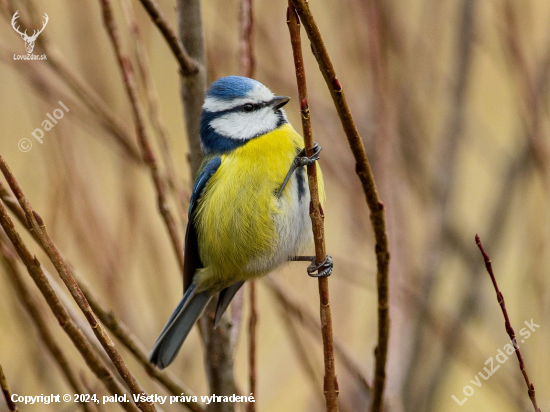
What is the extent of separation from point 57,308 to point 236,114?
58.6 inches

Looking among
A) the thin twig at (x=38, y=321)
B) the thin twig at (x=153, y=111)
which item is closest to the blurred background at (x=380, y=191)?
the thin twig at (x=153, y=111)

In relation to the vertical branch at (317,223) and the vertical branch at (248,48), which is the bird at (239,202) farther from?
the vertical branch at (317,223)

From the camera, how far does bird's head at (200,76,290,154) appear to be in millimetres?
2592

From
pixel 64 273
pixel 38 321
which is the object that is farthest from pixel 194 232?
pixel 64 273

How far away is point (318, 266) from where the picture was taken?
1672 millimetres

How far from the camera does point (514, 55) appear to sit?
9.14 ft

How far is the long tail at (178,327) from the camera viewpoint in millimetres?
2229

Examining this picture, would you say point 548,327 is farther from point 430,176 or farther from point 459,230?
point 430,176

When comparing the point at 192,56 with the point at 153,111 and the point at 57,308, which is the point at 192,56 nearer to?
the point at 153,111

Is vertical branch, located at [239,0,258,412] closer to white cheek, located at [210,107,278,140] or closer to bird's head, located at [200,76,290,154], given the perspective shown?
bird's head, located at [200,76,290,154]

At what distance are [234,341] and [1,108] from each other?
2.68m

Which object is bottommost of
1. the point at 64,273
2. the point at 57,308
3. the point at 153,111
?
the point at 57,308

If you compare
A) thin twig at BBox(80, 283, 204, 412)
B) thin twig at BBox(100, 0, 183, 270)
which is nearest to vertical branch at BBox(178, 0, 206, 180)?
thin twig at BBox(100, 0, 183, 270)

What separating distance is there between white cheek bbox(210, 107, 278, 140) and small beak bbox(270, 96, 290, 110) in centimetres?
3
